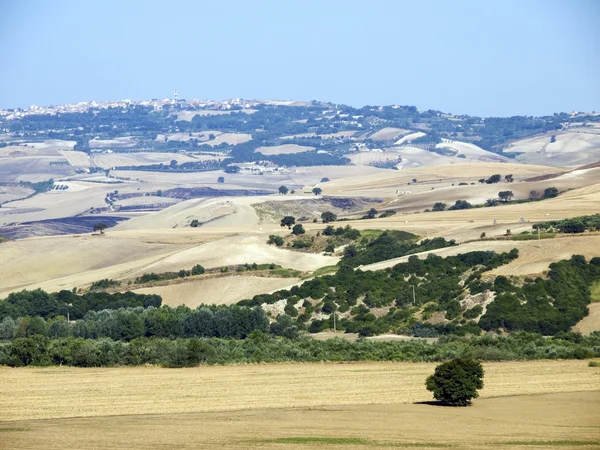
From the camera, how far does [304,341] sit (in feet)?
227

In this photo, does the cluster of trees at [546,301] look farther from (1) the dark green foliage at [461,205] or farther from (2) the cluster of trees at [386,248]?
(1) the dark green foliage at [461,205]

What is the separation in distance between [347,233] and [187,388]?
69557 millimetres

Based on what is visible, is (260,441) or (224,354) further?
(224,354)

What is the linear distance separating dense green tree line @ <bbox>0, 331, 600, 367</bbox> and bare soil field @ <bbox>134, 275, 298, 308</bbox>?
26.5 metres

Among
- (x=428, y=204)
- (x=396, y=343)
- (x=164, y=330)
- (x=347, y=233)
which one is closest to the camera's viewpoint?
(x=396, y=343)

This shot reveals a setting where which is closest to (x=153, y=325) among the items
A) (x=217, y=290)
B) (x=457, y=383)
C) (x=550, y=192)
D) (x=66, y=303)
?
(x=66, y=303)

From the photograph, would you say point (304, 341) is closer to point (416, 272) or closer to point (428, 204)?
point (416, 272)

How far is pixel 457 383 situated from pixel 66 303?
54.1 meters

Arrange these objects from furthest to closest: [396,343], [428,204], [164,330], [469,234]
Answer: [428,204] < [469,234] < [164,330] < [396,343]

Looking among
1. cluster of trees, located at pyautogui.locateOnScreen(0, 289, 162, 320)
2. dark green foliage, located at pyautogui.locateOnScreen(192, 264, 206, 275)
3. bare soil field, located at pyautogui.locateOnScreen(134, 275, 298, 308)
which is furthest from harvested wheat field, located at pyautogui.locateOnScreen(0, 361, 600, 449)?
dark green foliage, located at pyautogui.locateOnScreen(192, 264, 206, 275)

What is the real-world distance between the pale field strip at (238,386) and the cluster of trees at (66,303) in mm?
29459

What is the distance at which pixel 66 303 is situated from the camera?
303 feet

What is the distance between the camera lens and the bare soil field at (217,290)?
302ft

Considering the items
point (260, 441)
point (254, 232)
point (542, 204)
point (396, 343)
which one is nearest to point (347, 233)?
point (254, 232)
